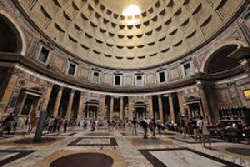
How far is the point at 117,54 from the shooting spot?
1047 inches

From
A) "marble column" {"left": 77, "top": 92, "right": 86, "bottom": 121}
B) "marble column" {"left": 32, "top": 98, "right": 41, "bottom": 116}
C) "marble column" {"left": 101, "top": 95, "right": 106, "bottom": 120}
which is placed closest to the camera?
"marble column" {"left": 32, "top": 98, "right": 41, "bottom": 116}

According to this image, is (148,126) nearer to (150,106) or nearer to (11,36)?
(150,106)

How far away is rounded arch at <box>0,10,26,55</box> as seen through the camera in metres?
11.9

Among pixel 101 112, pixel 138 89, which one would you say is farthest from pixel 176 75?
pixel 101 112

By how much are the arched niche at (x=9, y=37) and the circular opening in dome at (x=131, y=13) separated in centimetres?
2138

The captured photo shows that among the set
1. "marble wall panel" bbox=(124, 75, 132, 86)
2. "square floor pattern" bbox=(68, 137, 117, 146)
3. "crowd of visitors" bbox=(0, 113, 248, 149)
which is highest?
"marble wall panel" bbox=(124, 75, 132, 86)

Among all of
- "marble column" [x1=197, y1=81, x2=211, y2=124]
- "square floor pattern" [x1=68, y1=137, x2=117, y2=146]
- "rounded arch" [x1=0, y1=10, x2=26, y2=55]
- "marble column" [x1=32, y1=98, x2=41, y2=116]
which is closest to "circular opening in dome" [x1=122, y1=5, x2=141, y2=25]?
"marble column" [x1=197, y1=81, x2=211, y2=124]

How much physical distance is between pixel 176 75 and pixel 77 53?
18.0 metres

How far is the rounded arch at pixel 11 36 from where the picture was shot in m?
11.9

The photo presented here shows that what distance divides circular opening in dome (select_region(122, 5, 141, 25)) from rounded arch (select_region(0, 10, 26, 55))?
21.2 m

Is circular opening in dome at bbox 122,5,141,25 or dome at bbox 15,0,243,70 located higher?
circular opening in dome at bbox 122,5,141,25

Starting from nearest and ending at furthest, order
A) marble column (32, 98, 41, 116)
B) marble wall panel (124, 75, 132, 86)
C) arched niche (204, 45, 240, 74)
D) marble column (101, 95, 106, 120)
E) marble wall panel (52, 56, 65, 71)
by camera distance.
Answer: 1. marble column (32, 98, 41, 116)
2. arched niche (204, 45, 240, 74)
3. marble wall panel (52, 56, 65, 71)
4. marble column (101, 95, 106, 120)
5. marble wall panel (124, 75, 132, 86)

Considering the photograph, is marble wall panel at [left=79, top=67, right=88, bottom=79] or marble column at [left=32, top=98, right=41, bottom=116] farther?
marble wall panel at [left=79, top=67, right=88, bottom=79]

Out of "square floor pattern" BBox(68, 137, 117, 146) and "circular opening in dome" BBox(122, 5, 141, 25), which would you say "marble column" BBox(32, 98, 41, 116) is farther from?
"circular opening in dome" BBox(122, 5, 141, 25)
